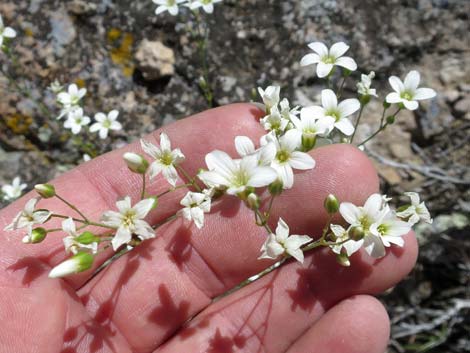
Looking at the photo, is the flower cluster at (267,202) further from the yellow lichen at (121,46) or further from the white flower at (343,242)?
the yellow lichen at (121,46)

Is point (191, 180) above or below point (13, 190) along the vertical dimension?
above

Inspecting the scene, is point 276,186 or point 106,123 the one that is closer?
point 276,186

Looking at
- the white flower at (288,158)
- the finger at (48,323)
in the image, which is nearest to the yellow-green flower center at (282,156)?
the white flower at (288,158)

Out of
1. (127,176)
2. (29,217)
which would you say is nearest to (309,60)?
(127,176)

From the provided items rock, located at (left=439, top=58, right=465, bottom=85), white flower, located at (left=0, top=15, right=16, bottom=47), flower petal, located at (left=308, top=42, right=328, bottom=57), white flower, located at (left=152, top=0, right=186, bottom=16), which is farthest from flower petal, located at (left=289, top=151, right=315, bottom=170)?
white flower, located at (left=0, top=15, right=16, bottom=47)

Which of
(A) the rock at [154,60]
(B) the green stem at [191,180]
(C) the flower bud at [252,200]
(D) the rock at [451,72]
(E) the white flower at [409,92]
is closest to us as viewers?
(C) the flower bud at [252,200]

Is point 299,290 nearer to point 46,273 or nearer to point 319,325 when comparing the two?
point 319,325

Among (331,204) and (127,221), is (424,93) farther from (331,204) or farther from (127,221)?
(127,221)
